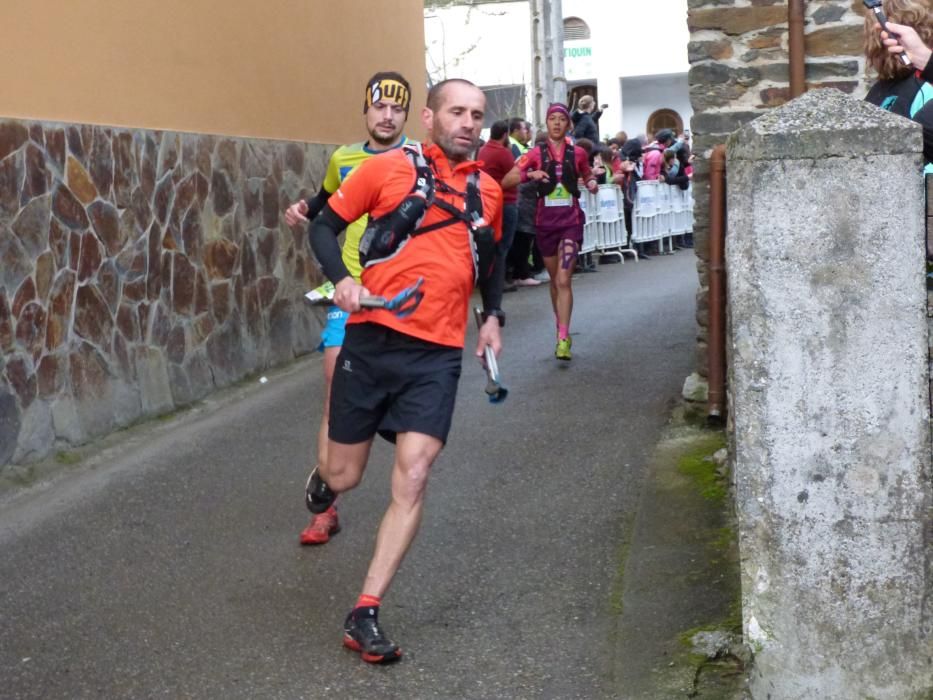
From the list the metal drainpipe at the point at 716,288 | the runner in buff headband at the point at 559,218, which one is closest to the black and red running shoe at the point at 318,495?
the metal drainpipe at the point at 716,288

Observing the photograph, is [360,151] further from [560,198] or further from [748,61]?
[560,198]

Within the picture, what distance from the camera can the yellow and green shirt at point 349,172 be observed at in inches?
251

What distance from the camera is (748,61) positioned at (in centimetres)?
833

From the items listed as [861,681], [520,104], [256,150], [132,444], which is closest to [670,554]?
[861,681]

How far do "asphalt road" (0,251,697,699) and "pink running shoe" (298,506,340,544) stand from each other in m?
0.07

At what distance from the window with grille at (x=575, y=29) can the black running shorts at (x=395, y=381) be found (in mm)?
35699

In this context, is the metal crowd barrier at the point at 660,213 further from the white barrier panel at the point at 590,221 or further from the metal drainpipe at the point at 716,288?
the metal drainpipe at the point at 716,288

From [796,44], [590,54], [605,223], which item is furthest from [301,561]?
[590,54]

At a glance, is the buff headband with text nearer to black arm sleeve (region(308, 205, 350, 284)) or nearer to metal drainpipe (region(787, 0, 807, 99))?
black arm sleeve (region(308, 205, 350, 284))

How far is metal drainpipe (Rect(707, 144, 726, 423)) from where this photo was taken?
25.4 feet

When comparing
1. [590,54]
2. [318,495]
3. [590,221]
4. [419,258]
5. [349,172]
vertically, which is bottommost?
[590,221]

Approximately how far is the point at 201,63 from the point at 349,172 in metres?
4.66

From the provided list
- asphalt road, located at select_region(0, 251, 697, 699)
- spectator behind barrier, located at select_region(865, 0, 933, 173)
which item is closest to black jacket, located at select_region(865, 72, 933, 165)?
spectator behind barrier, located at select_region(865, 0, 933, 173)

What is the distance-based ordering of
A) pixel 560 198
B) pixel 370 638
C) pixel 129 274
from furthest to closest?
1. pixel 560 198
2. pixel 129 274
3. pixel 370 638
